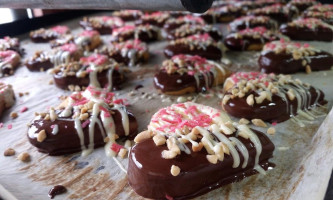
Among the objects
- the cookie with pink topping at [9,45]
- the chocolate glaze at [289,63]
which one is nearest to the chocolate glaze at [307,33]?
the chocolate glaze at [289,63]

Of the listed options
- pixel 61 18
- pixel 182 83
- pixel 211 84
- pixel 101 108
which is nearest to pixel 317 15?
pixel 211 84

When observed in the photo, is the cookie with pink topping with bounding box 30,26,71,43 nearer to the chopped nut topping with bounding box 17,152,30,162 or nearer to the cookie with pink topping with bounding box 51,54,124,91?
the cookie with pink topping with bounding box 51,54,124,91

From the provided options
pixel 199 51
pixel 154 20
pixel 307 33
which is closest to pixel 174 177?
pixel 199 51

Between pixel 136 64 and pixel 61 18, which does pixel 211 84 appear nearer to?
pixel 136 64

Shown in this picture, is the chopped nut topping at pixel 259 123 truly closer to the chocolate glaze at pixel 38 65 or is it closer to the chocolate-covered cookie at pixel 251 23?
the chocolate glaze at pixel 38 65

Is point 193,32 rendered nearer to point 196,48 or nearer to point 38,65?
point 196,48
